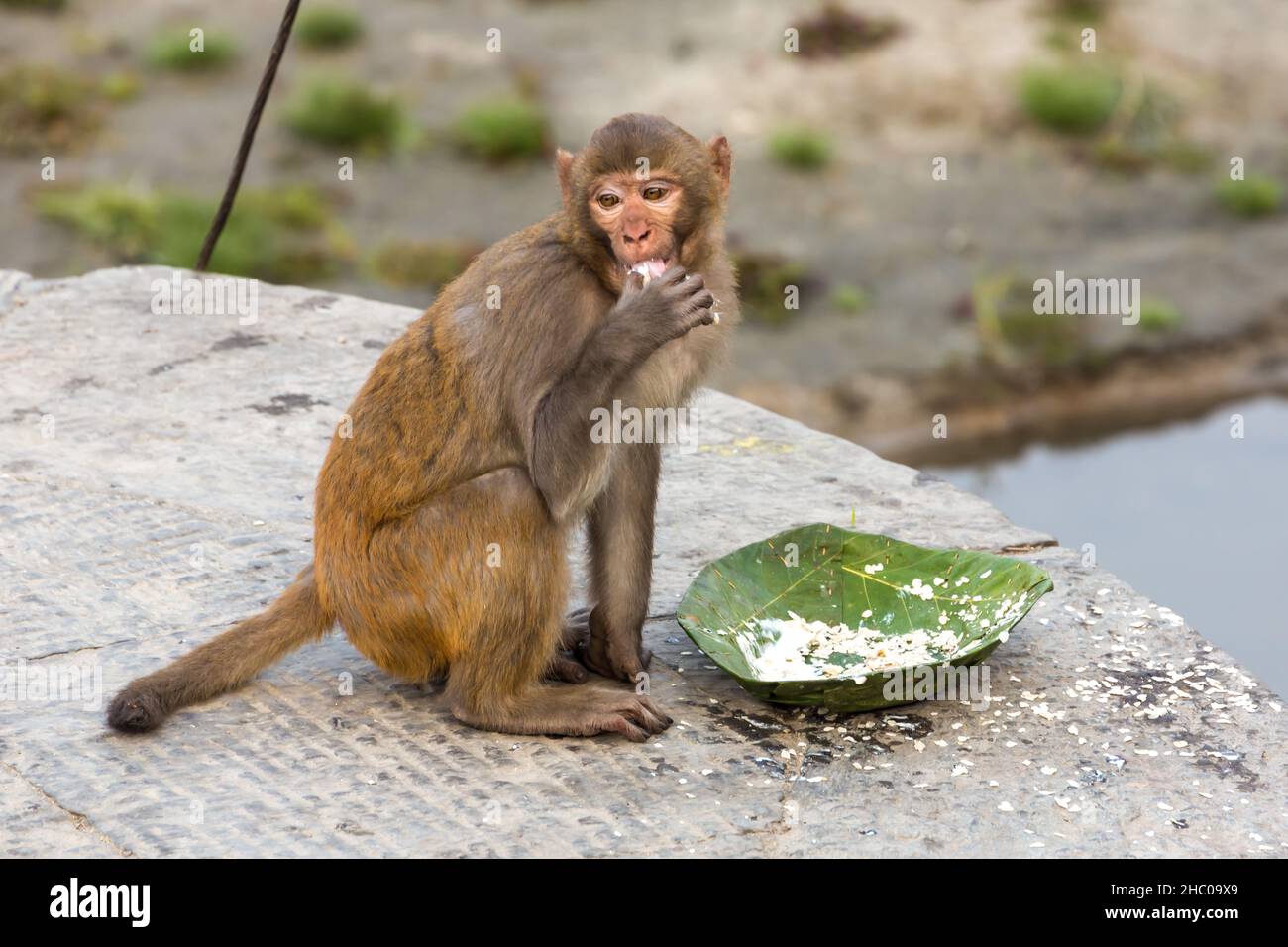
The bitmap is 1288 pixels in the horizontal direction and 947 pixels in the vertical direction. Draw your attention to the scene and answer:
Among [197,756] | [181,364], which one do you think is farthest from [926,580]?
[181,364]

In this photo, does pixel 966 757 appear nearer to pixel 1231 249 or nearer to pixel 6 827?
pixel 6 827

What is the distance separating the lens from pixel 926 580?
15.4 feet

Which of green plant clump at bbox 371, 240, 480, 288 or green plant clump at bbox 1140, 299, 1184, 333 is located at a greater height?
green plant clump at bbox 371, 240, 480, 288

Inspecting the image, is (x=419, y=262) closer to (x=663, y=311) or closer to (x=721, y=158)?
(x=721, y=158)

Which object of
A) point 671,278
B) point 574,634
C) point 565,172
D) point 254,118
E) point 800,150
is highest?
point 800,150

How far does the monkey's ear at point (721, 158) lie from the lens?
432cm

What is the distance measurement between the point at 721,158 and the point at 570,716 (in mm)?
1423

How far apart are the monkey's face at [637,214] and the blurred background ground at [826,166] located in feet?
21.5

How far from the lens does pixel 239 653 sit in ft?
14.3

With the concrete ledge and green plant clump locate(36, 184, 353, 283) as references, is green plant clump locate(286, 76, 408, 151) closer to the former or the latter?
green plant clump locate(36, 184, 353, 283)

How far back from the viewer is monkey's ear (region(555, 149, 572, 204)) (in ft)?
13.9

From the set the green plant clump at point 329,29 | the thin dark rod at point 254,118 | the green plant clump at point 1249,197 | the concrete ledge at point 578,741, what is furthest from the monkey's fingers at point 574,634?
the green plant clump at point 329,29

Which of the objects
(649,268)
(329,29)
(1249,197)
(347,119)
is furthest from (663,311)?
(329,29)

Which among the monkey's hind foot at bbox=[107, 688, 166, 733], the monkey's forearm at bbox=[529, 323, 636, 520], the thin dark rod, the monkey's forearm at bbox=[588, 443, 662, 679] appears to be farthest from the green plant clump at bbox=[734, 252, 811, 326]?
the monkey's hind foot at bbox=[107, 688, 166, 733]
